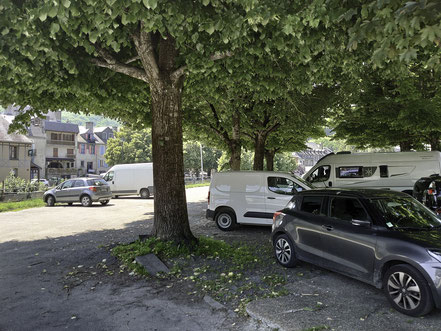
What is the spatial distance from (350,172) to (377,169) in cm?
119

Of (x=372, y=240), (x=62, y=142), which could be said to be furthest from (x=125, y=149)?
(x=372, y=240)

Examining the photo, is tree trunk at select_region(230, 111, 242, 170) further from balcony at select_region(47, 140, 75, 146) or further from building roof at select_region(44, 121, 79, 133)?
balcony at select_region(47, 140, 75, 146)

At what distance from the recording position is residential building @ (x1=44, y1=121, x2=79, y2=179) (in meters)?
56.8

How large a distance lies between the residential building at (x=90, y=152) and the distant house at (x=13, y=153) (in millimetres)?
21406

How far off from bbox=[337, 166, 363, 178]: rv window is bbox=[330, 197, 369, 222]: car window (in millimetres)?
10962

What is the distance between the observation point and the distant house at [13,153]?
127 ft

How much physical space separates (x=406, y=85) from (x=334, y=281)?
9082 mm

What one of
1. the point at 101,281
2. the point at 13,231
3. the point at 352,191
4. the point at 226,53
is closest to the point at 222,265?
the point at 101,281

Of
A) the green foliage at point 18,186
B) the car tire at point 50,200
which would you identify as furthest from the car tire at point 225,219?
the green foliage at point 18,186

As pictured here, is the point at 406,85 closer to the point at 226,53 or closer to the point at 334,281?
the point at 226,53

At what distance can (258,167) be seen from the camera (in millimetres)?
16359

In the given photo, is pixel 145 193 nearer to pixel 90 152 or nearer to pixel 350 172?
pixel 350 172

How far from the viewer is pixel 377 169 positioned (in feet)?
50.4

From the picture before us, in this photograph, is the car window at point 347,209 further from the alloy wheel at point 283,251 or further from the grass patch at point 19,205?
the grass patch at point 19,205
